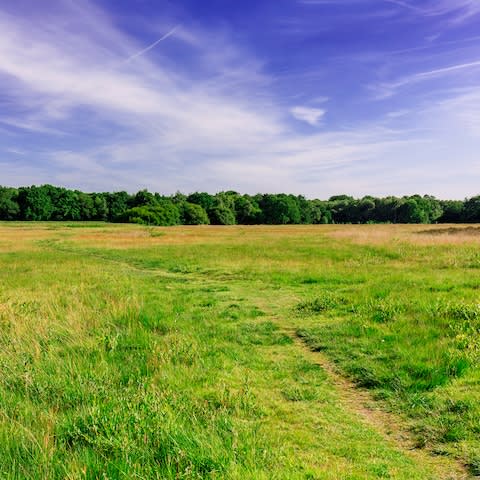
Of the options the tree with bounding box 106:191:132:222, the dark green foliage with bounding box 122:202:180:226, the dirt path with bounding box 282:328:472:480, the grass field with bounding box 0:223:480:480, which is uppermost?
the tree with bounding box 106:191:132:222

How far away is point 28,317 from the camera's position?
31.0ft

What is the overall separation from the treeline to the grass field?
9313cm

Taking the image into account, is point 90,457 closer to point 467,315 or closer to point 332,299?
point 467,315

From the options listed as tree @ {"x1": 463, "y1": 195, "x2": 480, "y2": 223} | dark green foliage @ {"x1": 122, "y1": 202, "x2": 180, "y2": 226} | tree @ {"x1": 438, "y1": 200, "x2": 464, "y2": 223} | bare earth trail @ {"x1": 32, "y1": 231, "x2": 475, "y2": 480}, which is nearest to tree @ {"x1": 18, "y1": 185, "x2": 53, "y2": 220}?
dark green foliage @ {"x1": 122, "y1": 202, "x2": 180, "y2": 226}

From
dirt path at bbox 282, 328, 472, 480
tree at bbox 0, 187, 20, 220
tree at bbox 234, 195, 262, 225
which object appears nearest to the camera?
dirt path at bbox 282, 328, 472, 480

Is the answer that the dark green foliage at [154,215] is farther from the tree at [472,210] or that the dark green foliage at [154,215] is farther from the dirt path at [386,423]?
the dirt path at [386,423]

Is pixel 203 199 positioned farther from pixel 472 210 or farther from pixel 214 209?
pixel 472 210

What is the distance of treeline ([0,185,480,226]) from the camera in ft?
363

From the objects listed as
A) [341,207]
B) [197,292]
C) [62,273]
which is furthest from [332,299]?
[341,207]

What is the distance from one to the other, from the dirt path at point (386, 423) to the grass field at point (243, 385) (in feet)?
0.07

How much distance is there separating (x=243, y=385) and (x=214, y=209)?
111 m

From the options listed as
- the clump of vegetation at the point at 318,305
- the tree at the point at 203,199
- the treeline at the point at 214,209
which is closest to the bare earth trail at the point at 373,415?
the clump of vegetation at the point at 318,305

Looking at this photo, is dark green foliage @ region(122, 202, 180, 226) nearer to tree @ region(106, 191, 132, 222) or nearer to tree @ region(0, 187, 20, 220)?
tree @ region(106, 191, 132, 222)

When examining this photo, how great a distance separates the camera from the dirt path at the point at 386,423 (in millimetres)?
4375
